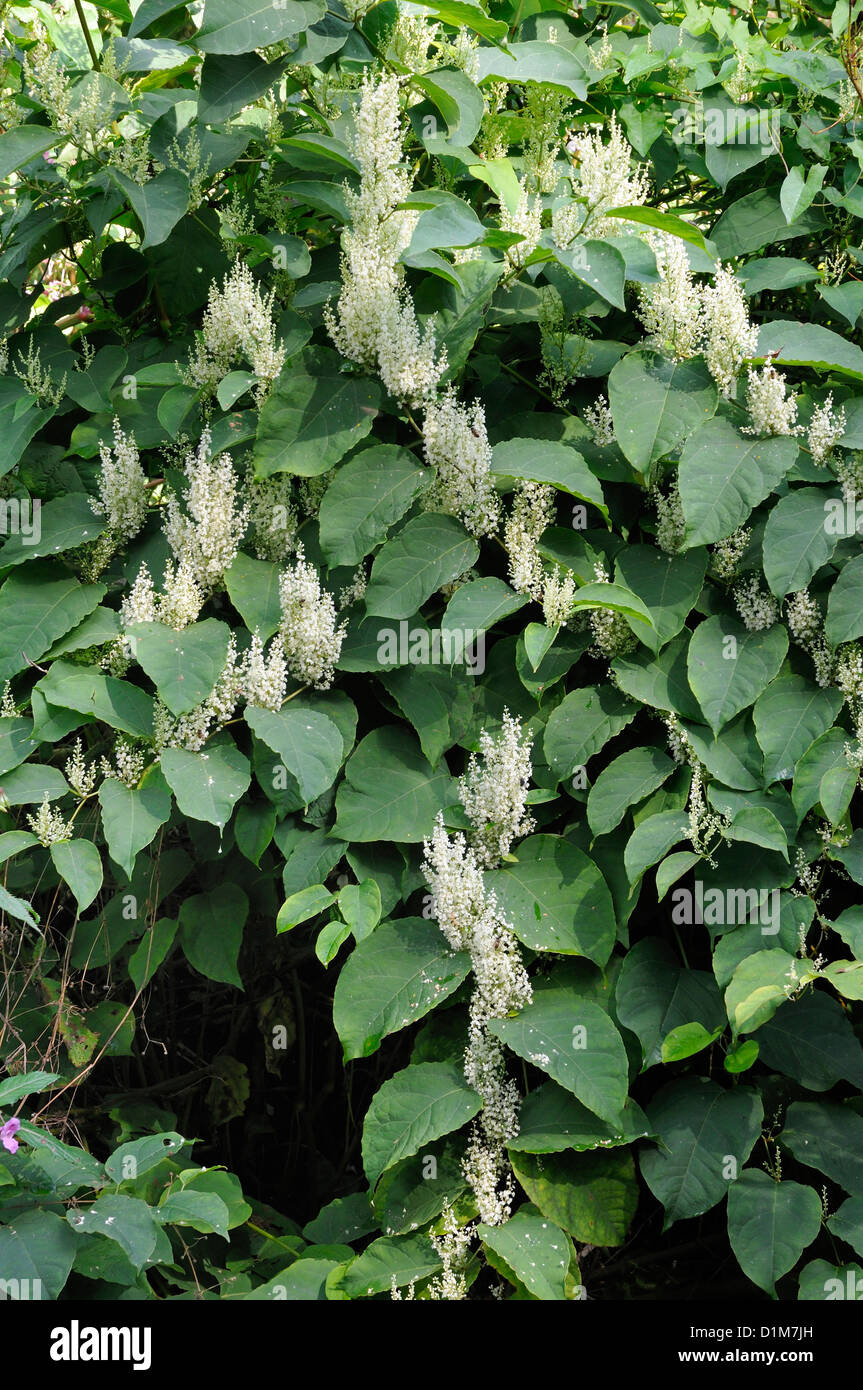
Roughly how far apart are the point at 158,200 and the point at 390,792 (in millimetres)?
1428

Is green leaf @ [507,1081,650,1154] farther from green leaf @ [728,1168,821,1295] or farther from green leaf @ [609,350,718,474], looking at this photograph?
green leaf @ [609,350,718,474]

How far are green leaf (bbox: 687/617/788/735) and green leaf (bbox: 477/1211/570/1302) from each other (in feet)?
3.45

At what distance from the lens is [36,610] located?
2918 millimetres

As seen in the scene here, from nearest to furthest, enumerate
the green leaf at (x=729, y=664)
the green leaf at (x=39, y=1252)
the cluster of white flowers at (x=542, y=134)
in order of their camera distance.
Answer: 1. the green leaf at (x=39, y=1252)
2. the green leaf at (x=729, y=664)
3. the cluster of white flowers at (x=542, y=134)

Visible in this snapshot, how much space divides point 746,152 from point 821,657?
4.10 ft

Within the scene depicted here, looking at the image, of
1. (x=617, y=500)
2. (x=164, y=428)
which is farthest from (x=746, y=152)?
(x=164, y=428)

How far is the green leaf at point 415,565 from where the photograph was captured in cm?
272

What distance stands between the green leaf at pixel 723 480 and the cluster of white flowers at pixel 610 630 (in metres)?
0.22

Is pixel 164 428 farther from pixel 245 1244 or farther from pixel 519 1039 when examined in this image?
pixel 245 1244

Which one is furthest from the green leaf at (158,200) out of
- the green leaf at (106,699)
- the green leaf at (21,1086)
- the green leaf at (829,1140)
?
the green leaf at (829,1140)

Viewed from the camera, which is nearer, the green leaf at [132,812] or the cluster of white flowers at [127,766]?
the green leaf at [132,812]

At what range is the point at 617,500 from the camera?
9.67 feet

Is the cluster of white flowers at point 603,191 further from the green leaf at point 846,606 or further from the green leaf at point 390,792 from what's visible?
the green leaf at point 390,792

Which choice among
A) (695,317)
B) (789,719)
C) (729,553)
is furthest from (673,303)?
(789,719)
